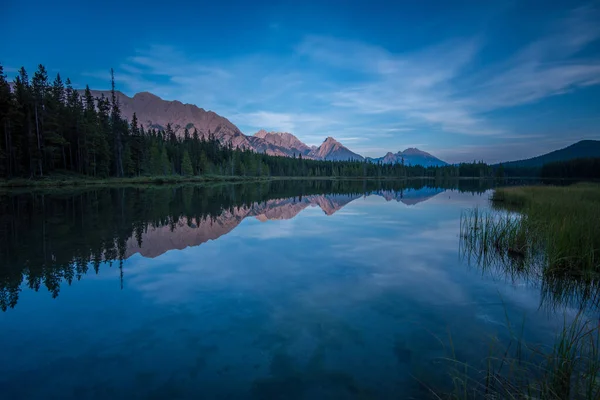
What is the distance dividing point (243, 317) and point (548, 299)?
8644mm

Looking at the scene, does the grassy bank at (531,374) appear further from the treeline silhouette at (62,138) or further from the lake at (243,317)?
the treeline silhouette at (62,138)

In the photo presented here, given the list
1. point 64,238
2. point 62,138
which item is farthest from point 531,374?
point 62,138

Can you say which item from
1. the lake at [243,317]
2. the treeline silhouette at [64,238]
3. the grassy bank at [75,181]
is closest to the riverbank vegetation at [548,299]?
the lake at [243,317]

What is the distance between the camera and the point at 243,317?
7.26 m

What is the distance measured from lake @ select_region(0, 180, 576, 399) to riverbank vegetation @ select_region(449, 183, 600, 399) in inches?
15.2

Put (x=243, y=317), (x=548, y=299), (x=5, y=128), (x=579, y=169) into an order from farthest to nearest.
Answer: (x=579, y=169), (x=5, y=128), (x=548, y=299), (x=243, y=317)

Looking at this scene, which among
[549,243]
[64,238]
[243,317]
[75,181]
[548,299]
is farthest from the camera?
[75,181]

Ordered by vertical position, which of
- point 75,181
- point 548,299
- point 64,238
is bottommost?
point 548,299

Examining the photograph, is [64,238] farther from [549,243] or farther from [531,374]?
[549,243]

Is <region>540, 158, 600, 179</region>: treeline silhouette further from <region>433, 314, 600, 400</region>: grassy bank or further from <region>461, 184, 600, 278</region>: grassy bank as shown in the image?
<region>433, 314, 600, 400</region>: grassy bank

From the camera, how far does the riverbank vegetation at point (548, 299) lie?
4266 millimetres

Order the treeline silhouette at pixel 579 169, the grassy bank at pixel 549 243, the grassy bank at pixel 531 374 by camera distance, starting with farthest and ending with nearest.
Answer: the treeline silhouette at pixel 579 169
the grassy bank at pixel 549 243
the grassy bank at pixel 531 374

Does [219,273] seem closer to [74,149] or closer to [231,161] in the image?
[74,149]

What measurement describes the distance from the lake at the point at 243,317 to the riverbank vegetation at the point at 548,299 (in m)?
0.39
